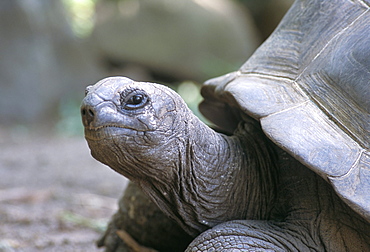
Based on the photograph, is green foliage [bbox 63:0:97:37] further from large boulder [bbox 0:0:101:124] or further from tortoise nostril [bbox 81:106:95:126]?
tortoise nostril [bbox 81:106:95:126]

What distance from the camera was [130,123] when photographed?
2.05m

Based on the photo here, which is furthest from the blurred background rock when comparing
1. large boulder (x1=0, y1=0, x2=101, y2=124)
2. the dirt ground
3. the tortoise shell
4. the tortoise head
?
the tortoise head

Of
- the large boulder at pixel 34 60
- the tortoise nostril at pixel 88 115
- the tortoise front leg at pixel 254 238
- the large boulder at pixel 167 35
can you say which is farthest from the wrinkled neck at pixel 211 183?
the large boulder at pixel 167 35

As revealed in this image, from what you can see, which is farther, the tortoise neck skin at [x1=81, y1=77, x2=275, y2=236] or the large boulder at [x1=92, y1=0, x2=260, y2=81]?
the large boulder at [x1=92, y1=0, x2=260, y2=81]

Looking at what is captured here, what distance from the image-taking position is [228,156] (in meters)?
2.38

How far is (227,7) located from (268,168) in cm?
1229

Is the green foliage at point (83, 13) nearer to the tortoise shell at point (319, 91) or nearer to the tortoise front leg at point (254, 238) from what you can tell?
the tortoise shell at point (319, 91)

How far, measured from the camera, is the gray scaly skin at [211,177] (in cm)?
206

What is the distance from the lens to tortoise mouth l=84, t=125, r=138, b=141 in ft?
6.61

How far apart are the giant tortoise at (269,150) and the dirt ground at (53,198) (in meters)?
1.42

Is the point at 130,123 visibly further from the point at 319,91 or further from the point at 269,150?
the point at 319,91

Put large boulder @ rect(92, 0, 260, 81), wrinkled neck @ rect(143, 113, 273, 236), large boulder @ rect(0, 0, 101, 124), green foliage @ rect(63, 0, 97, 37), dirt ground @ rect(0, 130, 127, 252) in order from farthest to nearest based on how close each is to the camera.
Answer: green foliage @ rect(63, 0, 97, 37) < large boulder @ rect(92, 0, 260, 81) < large boulder @ rect(0, 0, 101, 124) < dirt ground @ rect(0, 130, 127, 252) < wrinkled neck @ rect(143, 113, 273, 236)

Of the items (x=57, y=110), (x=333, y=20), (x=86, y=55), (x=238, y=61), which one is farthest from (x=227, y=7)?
(x=333, y=20)

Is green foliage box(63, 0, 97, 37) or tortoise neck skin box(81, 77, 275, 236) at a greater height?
tortoise neck skin box(81, 77, 275, 236)
